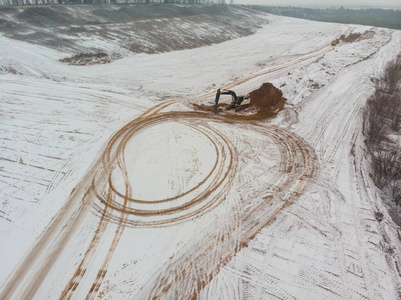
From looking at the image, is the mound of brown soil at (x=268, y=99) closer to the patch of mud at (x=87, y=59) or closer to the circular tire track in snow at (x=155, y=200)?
the circular tire track in snow at (x=155, y=200)

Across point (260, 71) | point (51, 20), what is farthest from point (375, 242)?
point (51, 20)

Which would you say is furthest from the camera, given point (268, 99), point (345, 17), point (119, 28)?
point (345, 17)

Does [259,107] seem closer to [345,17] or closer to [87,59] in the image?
[87,59]

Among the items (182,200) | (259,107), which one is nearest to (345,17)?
(259,107)

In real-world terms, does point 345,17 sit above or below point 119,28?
above

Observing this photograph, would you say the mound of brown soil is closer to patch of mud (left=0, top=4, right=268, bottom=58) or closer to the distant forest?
patch of mud (left=0, top=4, right=268, bottom=58)

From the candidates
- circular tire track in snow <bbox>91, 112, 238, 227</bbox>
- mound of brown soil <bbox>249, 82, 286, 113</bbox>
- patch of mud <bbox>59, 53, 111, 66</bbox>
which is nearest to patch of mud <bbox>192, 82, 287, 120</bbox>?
mound of brown soil <bbox>249, 82, 286, 113</bbox>
